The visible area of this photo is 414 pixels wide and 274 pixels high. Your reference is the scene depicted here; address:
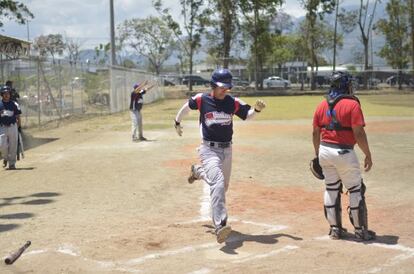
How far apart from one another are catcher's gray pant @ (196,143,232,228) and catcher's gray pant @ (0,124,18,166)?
7.07 m

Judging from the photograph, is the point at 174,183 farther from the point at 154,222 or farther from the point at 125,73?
the point at 125,73

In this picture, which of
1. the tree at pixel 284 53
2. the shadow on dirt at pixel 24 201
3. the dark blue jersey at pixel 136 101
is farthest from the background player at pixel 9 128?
the tree at pixel 284 53

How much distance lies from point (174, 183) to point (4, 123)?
447 cm

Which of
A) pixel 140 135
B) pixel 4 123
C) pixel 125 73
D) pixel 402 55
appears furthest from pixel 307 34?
pixel 4 123

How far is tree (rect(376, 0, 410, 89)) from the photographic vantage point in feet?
225

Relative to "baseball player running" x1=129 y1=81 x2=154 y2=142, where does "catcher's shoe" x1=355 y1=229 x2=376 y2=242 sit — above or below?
below

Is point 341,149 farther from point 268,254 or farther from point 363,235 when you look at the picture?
point 268,254

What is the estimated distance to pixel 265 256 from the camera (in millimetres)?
6137

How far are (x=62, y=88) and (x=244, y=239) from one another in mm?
22403

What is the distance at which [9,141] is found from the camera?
13.0 metres

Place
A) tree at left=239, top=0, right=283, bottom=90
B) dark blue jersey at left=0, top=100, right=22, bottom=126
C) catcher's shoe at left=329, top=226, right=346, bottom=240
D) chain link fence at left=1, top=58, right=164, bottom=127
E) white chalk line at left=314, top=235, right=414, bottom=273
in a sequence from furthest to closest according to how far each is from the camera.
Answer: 1. tree at left=239, top=0, right=283, bottom=90
2. chain link fence at left=1, top=58, right=164, bottom=127
3. dark blue jersey at left=0, top=100, right=22, bottom=126
4. catcher's shoe at left=329, top=226, right=346, bottom=240
5. white chalk line at left=314, top=235, right=414, bottom=273

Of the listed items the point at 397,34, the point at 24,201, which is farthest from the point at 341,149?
the point at 397,34

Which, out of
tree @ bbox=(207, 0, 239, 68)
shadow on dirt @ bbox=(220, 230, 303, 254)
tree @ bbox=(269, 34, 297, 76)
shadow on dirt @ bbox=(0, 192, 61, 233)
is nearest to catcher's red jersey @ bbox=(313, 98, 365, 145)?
shadow on dirt @ bbox=(220, 230, 303, 254)

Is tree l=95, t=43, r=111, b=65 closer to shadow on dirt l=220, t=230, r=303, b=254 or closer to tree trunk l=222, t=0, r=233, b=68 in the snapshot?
tree trunk l=222, t=0, r=233, b=68
